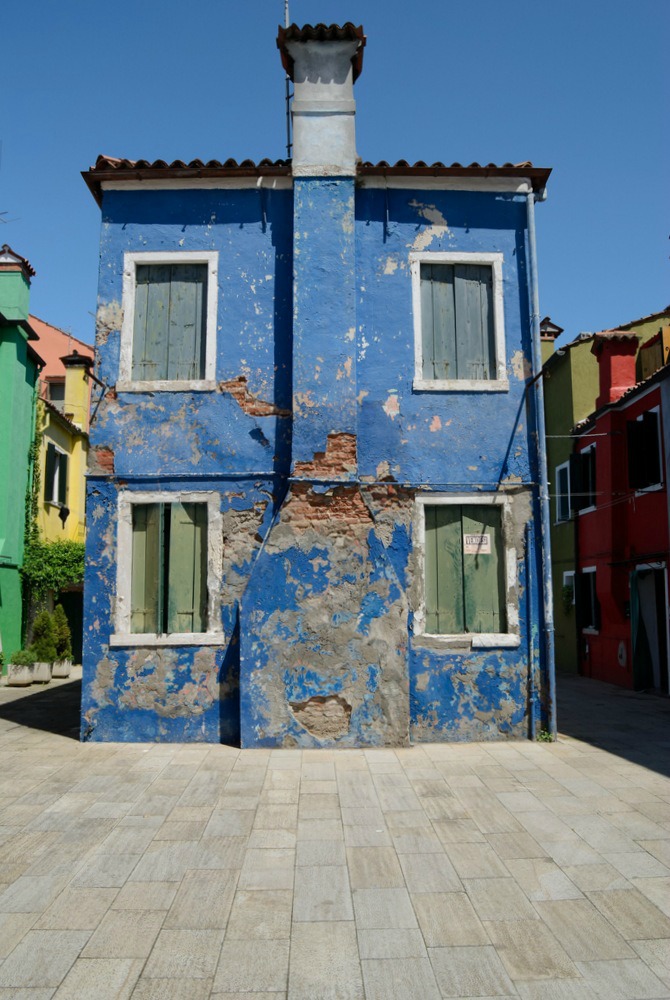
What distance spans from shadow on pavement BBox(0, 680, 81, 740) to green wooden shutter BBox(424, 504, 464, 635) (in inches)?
180

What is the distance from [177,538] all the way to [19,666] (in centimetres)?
696

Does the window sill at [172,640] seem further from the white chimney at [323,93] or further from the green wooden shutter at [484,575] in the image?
the white chimney at [323,93]

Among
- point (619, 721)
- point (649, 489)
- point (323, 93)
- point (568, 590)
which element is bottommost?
point (619, 721)

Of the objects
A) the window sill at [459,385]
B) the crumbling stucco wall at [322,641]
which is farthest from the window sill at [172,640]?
the window sill at [459,385]

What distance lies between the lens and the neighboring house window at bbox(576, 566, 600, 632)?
16688 mm

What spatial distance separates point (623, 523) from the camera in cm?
1531

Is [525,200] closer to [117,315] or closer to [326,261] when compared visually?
[326,261]

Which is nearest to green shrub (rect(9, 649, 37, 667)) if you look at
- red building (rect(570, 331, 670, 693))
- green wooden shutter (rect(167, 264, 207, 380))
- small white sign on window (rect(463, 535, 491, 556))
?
green wooden shutter (rect(167, 264, 207, 380))

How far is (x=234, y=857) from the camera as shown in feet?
17.2

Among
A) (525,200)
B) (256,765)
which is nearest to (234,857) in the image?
(256,765)

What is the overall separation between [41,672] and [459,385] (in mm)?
9847

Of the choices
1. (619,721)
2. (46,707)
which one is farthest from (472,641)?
(46,707)

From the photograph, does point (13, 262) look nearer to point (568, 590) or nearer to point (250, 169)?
point (250, 169)

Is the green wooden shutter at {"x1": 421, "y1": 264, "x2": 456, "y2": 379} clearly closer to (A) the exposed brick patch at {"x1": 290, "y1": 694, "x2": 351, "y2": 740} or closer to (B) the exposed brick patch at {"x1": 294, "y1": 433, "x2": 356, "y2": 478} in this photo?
(B) the exposed brick patch at {"x1": 294, "y1": 433, "x2": 356, "y2": 478}
